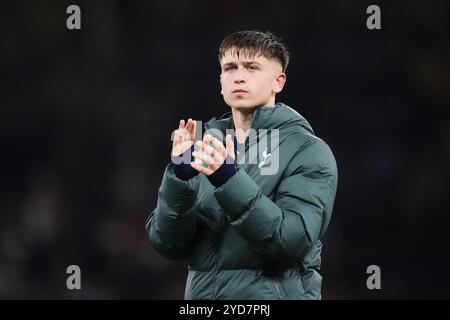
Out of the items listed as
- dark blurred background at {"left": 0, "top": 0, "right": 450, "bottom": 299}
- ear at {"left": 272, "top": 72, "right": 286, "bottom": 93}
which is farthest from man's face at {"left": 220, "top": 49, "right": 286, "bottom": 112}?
dark blurred background at {"left": 0, "top": 0, "right": 450, "bottom": 299}

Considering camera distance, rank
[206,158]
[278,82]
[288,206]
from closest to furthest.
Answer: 1. [206,158]
2. [288,206]
3. [278,82]

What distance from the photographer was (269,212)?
2707 millimetres

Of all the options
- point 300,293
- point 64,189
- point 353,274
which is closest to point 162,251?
point 300,293

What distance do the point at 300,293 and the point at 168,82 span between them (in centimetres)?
399

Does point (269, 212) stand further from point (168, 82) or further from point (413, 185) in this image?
point (168, 82)

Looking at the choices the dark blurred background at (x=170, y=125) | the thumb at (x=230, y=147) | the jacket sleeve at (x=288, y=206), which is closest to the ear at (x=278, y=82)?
the jacket sleeve at (x=288, y=206)

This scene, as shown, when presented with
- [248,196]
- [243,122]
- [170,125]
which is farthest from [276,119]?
[170,125]

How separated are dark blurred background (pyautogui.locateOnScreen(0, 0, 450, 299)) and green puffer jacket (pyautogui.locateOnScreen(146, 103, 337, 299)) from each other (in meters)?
2.96

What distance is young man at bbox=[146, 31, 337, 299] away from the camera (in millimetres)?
2699

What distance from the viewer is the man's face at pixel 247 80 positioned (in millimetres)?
2980

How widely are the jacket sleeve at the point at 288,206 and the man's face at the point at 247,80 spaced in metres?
0.24

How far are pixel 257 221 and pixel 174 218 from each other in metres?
0.29

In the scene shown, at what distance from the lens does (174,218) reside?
284cm

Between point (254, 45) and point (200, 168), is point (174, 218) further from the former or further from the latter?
point (254, 45)
